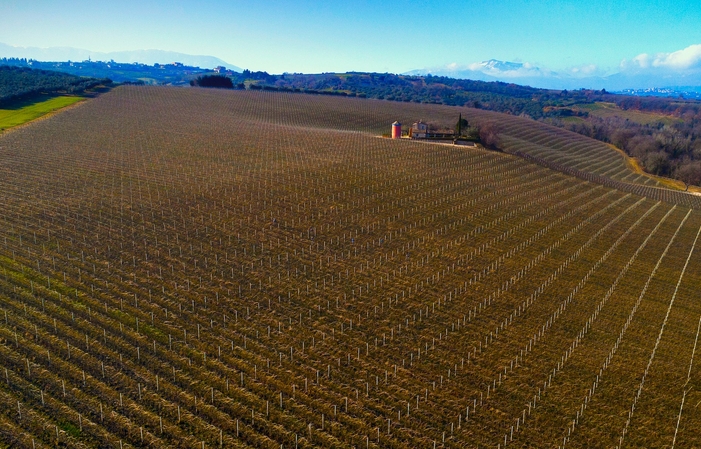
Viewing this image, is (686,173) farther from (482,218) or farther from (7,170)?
(7,170)

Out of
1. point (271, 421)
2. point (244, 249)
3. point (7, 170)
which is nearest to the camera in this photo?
point (271, 421)

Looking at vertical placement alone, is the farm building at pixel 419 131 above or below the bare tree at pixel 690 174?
above

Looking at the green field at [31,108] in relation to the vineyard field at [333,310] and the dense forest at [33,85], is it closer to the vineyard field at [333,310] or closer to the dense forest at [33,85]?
the dense forest at [33,85]

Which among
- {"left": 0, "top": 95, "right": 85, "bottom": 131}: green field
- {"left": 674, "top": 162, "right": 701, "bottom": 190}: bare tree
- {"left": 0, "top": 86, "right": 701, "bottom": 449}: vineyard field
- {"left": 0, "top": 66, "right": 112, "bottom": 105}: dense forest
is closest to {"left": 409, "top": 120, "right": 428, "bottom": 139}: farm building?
{"left": 0, "top": 86, "right": 701, "bottom": 449}: vineyard field

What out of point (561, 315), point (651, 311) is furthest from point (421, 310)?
point (651, 311)

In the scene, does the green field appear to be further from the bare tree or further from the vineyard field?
the bare tree

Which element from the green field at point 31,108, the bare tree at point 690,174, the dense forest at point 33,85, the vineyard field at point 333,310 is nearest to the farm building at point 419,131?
the vineyard field at point 333,310
